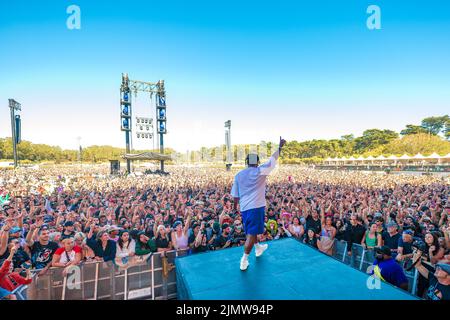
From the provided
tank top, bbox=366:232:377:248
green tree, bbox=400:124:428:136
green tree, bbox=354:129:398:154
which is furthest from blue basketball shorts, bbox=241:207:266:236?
green tree, bbox=400:124:428:136

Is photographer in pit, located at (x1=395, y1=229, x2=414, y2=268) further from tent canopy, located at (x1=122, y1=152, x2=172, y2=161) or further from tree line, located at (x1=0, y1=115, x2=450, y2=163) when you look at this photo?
tree line, located at (x1=0, y1=115, x2=450, y2=163)

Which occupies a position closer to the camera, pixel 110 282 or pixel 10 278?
Answer: pixel 10 278

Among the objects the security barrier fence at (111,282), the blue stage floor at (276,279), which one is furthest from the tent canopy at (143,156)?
the blue stage floor at (276,279)

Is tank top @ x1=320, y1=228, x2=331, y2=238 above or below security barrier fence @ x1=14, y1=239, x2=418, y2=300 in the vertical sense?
above

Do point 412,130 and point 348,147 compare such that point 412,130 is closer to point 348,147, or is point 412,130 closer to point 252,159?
point 348,147

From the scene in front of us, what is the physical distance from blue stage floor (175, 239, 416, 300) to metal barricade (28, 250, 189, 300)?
97cm

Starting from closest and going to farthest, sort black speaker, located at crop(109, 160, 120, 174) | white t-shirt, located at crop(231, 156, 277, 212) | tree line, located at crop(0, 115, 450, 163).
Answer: white t-shirt, located at crop(231, 156, 277, 212) → black speaker, located at crop(109, 160, 120, 174) → tree line, located at crop(0, 115, 450, 163)

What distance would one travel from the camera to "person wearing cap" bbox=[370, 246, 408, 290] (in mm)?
3023

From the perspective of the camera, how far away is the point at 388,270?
3145mm

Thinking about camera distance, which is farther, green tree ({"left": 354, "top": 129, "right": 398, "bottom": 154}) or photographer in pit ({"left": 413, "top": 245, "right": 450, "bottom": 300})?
green tree ({"left": 354, "top": 129, "right": 398, "bottom": 154})

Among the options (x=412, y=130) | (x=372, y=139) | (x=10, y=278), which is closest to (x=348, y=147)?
(x=372, y=139)

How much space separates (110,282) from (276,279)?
2.94 m
